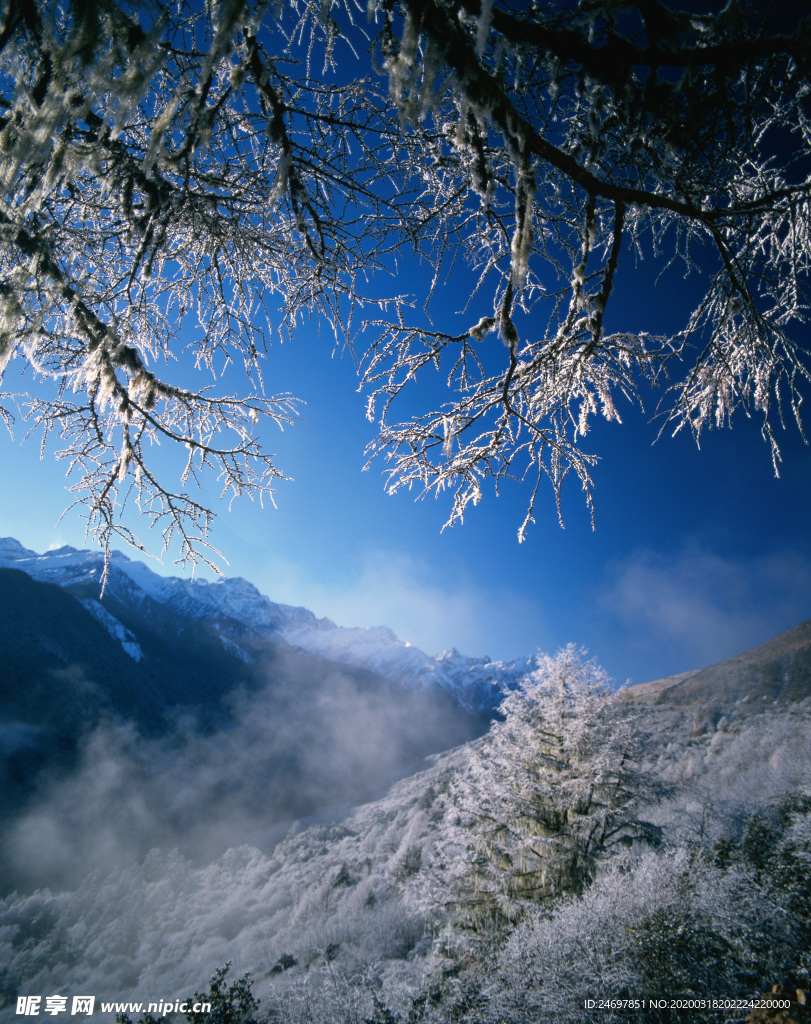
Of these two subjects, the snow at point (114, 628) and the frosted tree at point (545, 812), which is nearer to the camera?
the frosted tree at point (545, 812)

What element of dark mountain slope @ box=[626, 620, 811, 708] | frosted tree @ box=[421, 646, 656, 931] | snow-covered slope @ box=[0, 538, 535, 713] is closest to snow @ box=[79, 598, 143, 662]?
snow-covered slope @ box=[0, 538, 535, 713]

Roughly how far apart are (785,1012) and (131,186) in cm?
684

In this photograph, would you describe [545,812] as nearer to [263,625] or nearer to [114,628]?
[114,628]

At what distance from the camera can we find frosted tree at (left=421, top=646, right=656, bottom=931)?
676 centimetres

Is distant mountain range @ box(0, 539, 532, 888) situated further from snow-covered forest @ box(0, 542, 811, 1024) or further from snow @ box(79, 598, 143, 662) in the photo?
snow-covered forest @ box(0, 542, 811, 1024)

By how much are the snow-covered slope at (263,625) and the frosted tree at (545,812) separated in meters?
67.6

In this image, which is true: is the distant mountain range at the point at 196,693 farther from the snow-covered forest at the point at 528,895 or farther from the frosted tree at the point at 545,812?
the snow-covered forest at the point at 528,895

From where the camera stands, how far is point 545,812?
716cm

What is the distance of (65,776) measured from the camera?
35094 mm

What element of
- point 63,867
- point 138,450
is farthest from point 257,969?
point 63,867

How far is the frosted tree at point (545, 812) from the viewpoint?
6758 millimetres

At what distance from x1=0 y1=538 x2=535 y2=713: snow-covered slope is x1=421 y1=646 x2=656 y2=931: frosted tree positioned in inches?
2661

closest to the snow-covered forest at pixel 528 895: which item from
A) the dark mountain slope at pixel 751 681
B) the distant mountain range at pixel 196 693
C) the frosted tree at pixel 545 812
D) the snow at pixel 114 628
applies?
the frosted tree at pixel 545 812

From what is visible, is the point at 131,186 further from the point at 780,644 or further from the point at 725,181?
the point at 780,644
